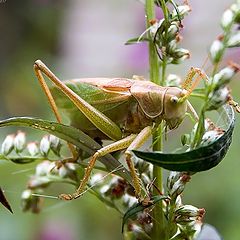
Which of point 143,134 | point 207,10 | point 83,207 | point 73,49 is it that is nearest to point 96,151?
point 143,134

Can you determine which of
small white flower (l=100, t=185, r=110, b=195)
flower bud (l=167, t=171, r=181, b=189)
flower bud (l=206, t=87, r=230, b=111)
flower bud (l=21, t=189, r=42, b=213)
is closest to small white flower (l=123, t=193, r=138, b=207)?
small white flower (l=100, t=185, r=110, b=195)

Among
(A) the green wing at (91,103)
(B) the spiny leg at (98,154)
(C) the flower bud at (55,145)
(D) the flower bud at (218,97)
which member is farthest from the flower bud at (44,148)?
(D) the flower bud at (218,97)

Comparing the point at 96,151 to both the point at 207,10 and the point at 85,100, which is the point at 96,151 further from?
the point at 207,10

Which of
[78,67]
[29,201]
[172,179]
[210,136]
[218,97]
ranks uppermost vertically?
[218,97]

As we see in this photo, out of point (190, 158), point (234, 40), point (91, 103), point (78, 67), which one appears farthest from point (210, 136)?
point (78, 67)

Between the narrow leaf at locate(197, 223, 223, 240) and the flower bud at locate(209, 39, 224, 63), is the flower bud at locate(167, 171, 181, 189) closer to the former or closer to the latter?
the narrow leaf at locate(197, 223, 223, 240)

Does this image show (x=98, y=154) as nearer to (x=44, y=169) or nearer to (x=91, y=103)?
(x=44, y=169)
